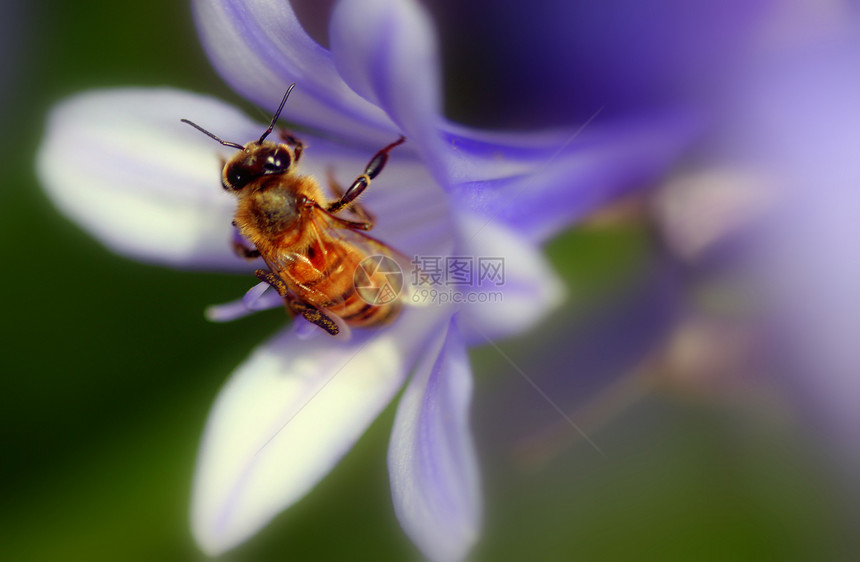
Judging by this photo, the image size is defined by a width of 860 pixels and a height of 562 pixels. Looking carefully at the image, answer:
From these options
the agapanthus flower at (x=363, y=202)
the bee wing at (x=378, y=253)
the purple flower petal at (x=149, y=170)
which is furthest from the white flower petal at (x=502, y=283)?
the purple flower petal at (x=149, y=170)

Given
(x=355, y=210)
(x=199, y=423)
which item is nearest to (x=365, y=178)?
(x=355, y=210)

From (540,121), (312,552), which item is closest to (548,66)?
(540,121)

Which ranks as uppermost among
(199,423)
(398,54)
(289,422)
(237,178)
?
(398,54)

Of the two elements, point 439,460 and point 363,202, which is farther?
point 363,202

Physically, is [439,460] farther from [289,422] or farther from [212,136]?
[212,136]

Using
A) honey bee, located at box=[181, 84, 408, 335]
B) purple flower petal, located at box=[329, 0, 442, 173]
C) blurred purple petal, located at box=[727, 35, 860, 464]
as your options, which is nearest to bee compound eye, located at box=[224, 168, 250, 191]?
honey bee, located at box=[181, 84, 408, 335]

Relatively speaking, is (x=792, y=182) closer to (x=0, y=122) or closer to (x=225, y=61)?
(x=225, y=61)

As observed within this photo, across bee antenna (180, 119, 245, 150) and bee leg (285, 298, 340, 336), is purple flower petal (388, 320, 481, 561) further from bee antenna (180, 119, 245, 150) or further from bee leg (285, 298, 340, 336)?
bee antenna (180, 119, 245, 150)
